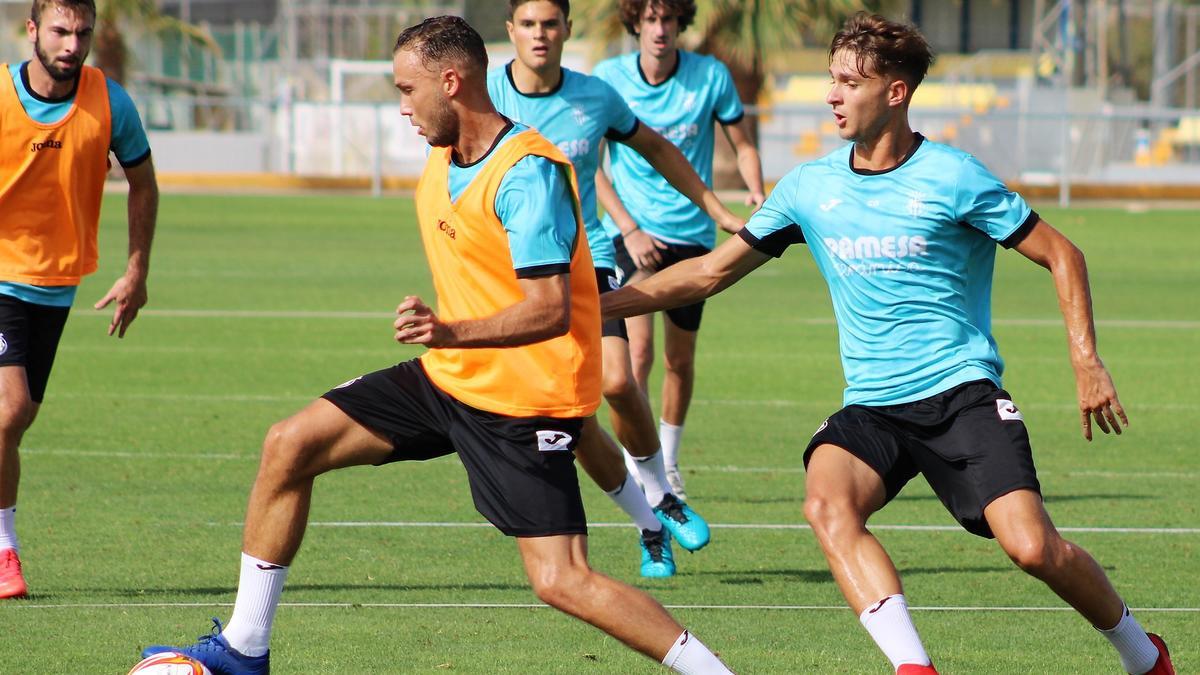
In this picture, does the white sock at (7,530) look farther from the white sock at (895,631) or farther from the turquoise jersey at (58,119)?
the white sock at (895,631)

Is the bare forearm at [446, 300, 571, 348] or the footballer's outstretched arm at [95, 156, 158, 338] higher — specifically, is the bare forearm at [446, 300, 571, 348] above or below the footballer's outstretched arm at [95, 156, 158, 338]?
above

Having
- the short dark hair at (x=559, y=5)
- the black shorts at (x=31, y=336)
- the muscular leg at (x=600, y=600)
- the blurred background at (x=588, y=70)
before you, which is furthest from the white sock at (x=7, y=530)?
the blurred background at (x=588, y=70)

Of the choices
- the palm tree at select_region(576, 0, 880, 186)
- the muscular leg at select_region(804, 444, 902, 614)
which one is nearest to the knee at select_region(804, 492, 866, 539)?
the muscular leg at select_region(804, 444, 902, 614)

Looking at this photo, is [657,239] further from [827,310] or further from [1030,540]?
[827,310]

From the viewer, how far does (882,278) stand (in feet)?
18.1

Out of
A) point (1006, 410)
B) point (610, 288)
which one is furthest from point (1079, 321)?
point (610, 288)

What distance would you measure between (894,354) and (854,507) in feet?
1.78

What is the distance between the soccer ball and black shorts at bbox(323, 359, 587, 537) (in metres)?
0.86

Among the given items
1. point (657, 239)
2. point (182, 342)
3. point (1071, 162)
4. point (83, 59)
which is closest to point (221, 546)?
point (83, 59)

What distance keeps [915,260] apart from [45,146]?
11.6ft

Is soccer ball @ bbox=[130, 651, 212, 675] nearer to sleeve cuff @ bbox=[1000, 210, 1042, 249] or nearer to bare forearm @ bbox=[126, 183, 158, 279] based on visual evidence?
bare forearm @ bbox=[126, 183, 158, 279]

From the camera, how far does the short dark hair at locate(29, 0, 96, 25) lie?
22.1ft

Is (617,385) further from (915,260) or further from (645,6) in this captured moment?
(915,260)

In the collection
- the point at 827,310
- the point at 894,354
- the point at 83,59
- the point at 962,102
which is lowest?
the point at 962,102
